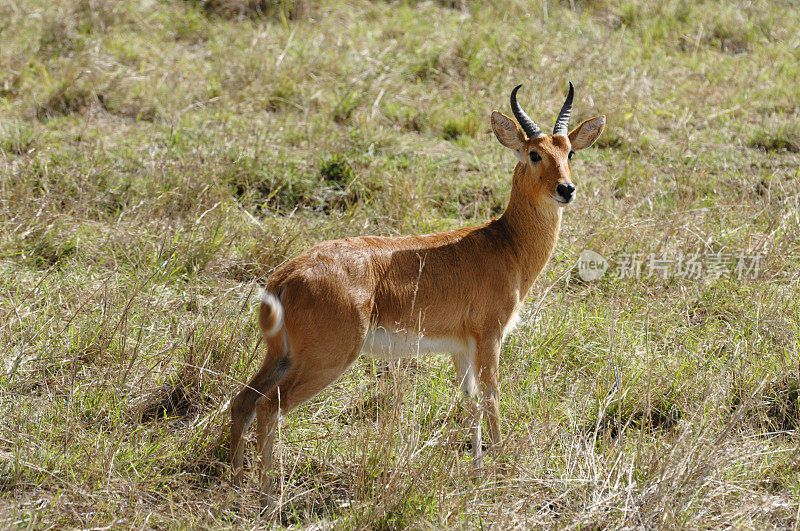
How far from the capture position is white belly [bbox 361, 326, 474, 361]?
4.42 metres

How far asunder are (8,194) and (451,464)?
4.17 meters

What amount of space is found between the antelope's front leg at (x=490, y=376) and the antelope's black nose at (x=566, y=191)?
84 cm

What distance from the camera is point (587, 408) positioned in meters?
4.79

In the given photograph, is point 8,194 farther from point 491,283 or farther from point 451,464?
point 451,464

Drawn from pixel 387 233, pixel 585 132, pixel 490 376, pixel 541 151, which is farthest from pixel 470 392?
pixel 387 233

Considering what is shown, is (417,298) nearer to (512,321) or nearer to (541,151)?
(512,321)

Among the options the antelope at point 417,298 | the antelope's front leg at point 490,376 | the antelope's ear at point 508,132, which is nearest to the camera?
the antelope at point 417,298

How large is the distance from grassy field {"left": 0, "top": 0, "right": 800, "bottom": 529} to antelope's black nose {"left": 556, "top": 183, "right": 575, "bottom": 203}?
0.81 metres

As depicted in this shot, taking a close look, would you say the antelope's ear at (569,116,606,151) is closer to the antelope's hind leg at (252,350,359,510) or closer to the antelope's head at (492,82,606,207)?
the antelope's head at (492,82,606,207)

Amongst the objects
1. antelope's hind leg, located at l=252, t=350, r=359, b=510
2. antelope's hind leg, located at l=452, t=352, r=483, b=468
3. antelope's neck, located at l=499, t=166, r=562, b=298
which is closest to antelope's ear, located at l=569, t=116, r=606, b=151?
antelope's neck, located at l=499, t=166, r=562, b=298

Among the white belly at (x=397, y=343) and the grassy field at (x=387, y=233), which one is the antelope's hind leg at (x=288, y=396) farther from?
the white belly at (x=397, y=343)

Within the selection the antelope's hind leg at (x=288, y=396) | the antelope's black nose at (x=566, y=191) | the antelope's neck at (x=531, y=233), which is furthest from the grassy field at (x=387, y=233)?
the antelope's black nose at (x=566, y=191)

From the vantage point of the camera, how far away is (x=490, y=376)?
4.68m

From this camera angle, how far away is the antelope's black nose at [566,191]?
15.4 feet
